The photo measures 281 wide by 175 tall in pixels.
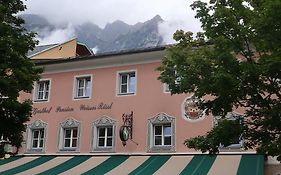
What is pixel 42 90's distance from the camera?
→ 21.6 meters

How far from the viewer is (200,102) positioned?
40.2ft

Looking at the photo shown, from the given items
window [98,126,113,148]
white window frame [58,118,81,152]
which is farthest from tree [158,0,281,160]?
white window frame [58,118,81,152]

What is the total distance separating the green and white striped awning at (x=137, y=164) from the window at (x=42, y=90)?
2.95 m

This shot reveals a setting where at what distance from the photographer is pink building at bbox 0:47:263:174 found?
57.1 feet

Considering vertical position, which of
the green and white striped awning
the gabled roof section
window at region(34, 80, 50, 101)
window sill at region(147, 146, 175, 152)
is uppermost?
Result: the gabled roof section

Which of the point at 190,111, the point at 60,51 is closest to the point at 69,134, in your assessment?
the point at 190,111

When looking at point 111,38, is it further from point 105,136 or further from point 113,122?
point 113,122

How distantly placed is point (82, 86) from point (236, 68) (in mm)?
11013

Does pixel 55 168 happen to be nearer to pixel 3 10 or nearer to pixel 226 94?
pixel 3 10

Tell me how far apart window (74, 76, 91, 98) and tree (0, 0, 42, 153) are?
6.64 metres

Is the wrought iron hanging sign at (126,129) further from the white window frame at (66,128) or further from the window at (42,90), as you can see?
the window at (42,90)

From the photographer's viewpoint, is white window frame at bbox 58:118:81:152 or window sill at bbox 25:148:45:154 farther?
window sill at bbox 25:148:45:154

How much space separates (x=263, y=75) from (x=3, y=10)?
23.9 ft

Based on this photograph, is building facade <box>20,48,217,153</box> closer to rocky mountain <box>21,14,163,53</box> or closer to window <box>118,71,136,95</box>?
window <box>118,71,136,95</box>
